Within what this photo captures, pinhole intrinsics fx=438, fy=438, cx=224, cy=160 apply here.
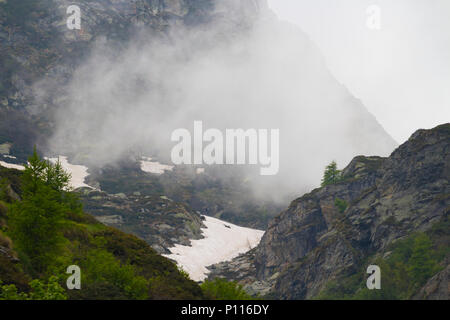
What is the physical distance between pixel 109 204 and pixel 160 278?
476 feet

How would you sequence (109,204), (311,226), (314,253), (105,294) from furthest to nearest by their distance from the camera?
(109,204) < (311,226) < (314,253) < (105,294)

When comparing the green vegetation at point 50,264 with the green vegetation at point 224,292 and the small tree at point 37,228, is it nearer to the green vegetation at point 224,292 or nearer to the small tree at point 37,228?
the small tree at point 37,228

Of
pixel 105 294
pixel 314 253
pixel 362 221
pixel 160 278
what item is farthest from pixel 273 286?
pixel 105 294

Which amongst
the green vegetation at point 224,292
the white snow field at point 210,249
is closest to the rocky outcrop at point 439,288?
the green vegetation at point 224,292

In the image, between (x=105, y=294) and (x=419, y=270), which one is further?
(x=419, y=270)

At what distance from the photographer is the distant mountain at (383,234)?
51363mm

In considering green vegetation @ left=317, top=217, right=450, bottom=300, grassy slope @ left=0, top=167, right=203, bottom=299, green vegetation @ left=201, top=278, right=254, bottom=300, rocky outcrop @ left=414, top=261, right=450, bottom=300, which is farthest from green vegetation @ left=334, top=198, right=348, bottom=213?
green vegetation @ left=201, top=278, right=254, bottom=300

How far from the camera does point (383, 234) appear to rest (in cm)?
6825

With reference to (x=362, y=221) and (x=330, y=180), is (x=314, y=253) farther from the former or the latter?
(x=330, y=180)

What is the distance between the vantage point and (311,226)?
334 feet

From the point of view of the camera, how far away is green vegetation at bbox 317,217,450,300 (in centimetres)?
4834

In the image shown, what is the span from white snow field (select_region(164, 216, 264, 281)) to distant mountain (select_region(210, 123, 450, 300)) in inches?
1180

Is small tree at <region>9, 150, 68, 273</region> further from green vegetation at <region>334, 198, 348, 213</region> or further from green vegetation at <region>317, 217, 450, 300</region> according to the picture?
green vegetation at <region>334, 198, 348, 213</region>

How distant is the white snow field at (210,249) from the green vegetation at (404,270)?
6329 centimetres
